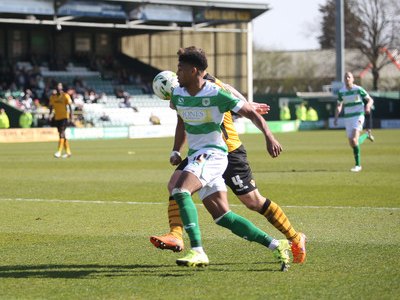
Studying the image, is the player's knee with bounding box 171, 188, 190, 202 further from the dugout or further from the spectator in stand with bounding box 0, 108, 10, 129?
the dugout

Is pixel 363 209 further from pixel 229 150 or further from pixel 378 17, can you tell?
pixel 378 17

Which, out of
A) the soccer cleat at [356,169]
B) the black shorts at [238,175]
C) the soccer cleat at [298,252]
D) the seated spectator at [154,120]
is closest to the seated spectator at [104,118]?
the seated spectator at [154,120]

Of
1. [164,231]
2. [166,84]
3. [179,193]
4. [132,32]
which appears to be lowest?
[164,231]

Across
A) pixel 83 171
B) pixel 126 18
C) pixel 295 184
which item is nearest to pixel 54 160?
pixel 83 171

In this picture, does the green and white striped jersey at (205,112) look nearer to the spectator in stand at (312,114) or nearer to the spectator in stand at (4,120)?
the spectator in stand at (4,120)

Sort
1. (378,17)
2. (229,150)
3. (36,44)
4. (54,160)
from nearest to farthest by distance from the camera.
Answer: (229,150) < (54,160) < (36,44) < (378,17)

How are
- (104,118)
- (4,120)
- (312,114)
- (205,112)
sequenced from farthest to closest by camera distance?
(312,114) < (104,118) < (4,120) < (205,112)

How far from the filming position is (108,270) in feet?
26.7

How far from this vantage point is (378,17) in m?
83.8

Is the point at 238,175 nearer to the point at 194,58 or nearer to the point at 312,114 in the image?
the point at 194,58

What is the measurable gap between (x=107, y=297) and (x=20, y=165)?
55.2 ft

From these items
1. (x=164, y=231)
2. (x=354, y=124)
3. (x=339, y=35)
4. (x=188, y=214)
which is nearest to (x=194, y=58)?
(x=188, y=214)

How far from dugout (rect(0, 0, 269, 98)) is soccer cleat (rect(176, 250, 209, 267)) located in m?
41.0

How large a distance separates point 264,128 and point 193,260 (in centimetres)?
127
